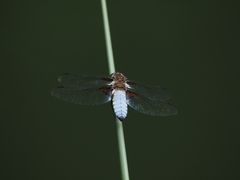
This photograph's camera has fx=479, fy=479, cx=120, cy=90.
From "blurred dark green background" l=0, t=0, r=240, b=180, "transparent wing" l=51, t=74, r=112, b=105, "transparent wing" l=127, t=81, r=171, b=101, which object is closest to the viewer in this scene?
"transparent wing" l=51, t=74, r=112, b=105

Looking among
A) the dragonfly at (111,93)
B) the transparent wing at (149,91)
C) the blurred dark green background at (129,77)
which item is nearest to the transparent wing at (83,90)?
the dragonfly at (111,93)

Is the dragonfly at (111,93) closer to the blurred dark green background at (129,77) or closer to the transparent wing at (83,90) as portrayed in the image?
the transparent wing at (83,90)

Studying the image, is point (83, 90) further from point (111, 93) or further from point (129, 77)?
point (129, 77)

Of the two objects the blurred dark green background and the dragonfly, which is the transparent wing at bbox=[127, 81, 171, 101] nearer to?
the dragonfly

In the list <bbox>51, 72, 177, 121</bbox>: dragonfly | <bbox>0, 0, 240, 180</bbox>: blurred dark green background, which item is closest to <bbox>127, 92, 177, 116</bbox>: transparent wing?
<bbox>51, 72, 177, 121</bbox>: dragonfly

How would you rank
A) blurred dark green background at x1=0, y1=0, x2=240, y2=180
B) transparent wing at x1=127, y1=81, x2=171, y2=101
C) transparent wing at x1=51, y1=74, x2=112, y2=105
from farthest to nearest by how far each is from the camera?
blurred dark green background at x1=0, y1=0, x2=240, y2=180
transparent wing at x1=127, y1=81, x2=171, y2=101
transparent wing at x1=51, y1=74, x2=112, y2=105

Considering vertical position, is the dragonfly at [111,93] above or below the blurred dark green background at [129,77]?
below

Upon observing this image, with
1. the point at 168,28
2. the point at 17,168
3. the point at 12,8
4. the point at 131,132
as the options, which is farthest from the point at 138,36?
the point at 17,168
